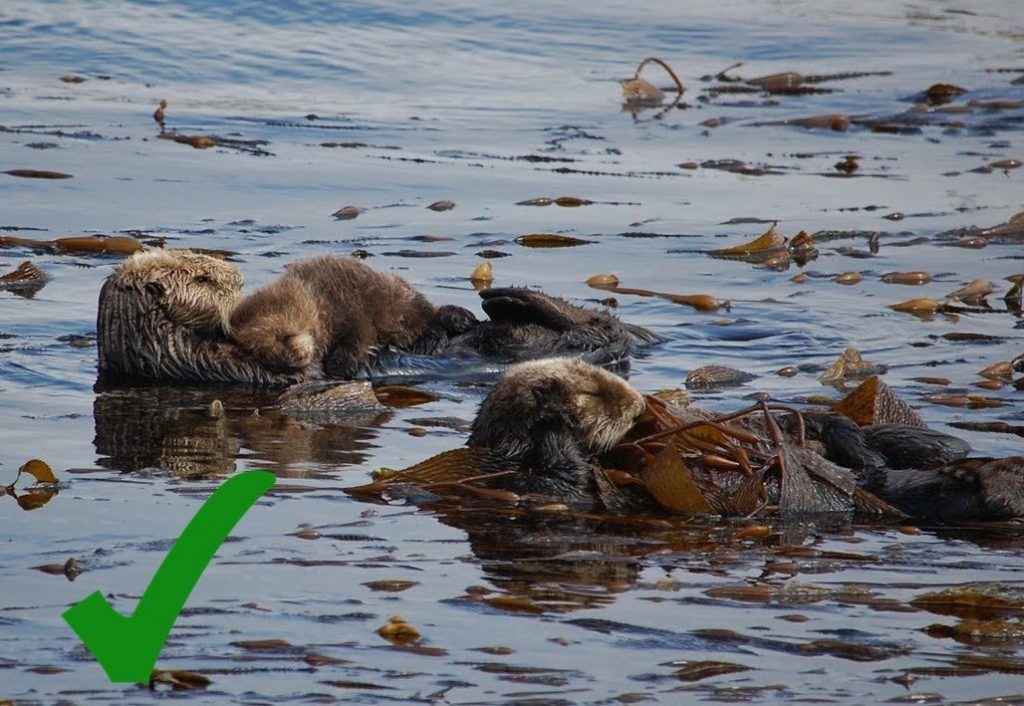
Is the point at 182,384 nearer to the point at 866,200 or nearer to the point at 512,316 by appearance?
the point at 512,316

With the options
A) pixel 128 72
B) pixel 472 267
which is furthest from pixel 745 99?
pixel 472 267

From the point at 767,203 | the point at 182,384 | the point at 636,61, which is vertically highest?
the point at 636,61

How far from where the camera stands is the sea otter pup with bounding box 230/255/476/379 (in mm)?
6332

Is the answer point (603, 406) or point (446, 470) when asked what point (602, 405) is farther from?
point (446, 470)

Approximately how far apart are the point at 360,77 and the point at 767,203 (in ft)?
20.6

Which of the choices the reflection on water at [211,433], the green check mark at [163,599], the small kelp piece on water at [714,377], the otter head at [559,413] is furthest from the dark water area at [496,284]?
the green check mark at [163,599]

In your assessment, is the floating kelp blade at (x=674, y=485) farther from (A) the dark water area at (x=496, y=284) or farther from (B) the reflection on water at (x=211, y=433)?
(B) the reflection on water at (x=211, y=433)

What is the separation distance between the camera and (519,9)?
18859 millimetres

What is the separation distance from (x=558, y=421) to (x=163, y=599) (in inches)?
109

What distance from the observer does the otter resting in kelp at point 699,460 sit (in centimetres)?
450

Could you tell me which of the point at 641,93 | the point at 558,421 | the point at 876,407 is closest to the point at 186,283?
the point at 558,421

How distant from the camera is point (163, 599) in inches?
78.2

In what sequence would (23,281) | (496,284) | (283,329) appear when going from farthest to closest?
1. (496,284)
2. (23,281)
3. (283,329)

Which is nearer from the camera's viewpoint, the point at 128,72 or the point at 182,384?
the point at 182,384
